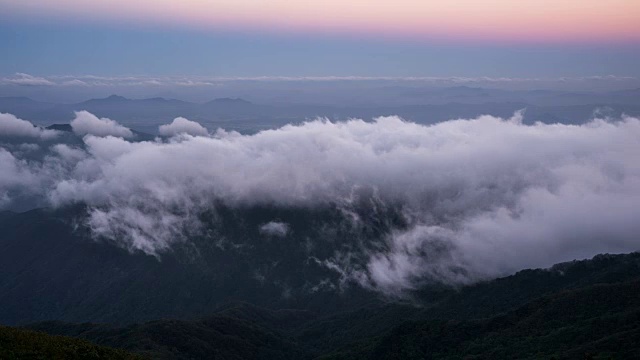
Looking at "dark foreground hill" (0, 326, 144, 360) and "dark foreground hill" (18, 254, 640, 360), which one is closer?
"dark foreground hill" (0, 326, 144, 360)

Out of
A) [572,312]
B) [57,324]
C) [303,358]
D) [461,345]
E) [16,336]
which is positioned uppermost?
[16,336]

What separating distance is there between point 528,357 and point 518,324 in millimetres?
31066

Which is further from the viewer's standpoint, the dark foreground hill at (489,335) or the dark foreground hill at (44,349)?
the dark foreground hill at (489,335)

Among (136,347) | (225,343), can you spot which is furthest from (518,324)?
(136,347)

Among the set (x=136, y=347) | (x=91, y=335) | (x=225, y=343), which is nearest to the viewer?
(x=136, y=347)

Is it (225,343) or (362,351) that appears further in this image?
(225,343)

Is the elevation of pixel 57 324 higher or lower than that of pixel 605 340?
lower

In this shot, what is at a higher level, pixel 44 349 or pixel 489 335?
pixel 44 349

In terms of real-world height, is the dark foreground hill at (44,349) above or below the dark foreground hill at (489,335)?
above

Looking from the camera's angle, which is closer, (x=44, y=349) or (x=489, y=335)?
(x=44, y=349)

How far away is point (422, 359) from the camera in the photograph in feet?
488

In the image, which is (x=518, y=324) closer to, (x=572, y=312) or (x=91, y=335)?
(x=572, y=312)

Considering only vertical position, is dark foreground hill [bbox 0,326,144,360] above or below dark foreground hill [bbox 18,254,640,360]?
above

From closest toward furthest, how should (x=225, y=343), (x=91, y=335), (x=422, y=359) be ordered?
(x=422, y=359) < (x=91, y=335) < (x=225, y=343)
